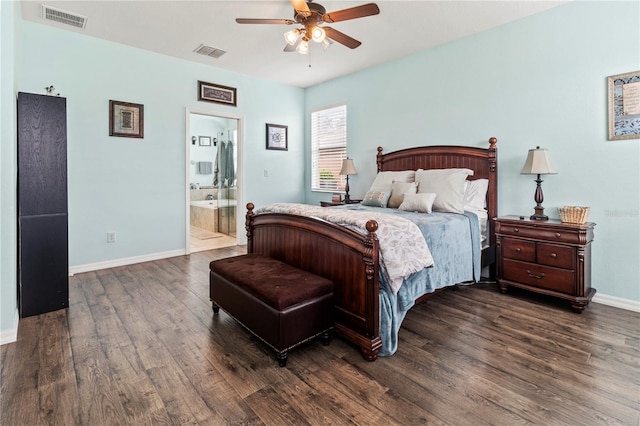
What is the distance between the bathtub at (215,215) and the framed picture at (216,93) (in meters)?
1.89

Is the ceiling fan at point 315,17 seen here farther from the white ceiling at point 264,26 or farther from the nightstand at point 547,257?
the nightstand at point 547,257

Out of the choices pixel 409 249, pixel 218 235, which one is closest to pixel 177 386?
pixel 409 249

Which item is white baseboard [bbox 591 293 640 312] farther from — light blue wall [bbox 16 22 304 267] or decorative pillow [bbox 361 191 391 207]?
light blue wall [bbox 16 22 304 267]

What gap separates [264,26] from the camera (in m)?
3.62

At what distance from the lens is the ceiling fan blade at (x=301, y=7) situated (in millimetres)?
2486

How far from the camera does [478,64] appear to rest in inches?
149

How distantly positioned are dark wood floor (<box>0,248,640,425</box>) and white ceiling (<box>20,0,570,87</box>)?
288 cm

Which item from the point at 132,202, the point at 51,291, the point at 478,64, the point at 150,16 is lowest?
the point at 51,291

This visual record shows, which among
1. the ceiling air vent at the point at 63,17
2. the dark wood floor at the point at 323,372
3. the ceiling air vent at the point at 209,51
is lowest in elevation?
the dark wood floor at the point at 323,372

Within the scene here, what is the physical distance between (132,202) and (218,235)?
2.28m

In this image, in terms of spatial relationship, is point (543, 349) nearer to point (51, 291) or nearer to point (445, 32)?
point (445, 32)

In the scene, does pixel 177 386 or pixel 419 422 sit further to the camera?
pixel 177 386

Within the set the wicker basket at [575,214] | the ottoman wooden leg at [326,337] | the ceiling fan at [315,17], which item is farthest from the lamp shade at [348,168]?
the ottoman wooden leg at [326,337]

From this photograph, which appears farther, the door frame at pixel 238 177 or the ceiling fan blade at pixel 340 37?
the door frame at pixel 238 177
